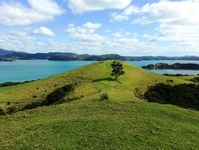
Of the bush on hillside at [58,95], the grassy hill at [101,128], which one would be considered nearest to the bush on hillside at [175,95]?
the bush on hillside at [58,95]

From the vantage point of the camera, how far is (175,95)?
6638cm

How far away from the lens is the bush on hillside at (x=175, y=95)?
5878cm

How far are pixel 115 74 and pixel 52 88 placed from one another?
22.6 meters

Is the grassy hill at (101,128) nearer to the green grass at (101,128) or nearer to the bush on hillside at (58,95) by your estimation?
the green grass at (101,128)

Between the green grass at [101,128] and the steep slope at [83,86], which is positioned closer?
the green grass at [101,128]

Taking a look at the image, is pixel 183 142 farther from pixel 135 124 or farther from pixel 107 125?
pixel 107 125

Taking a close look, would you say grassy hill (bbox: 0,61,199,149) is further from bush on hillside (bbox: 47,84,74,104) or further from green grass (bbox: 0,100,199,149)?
bush on hillside (bbox: 47,84,74,104)

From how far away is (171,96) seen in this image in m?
65.6

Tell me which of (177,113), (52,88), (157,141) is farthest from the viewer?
(52,88)

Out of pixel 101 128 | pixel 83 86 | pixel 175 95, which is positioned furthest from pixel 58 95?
pixel 101 128

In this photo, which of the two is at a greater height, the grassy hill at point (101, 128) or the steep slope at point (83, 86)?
the grassy hill at point (101, 128)

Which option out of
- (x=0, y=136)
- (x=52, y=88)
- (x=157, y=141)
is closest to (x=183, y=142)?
(x=157, y=141)

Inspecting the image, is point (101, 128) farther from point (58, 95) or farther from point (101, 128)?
point (58, 95)

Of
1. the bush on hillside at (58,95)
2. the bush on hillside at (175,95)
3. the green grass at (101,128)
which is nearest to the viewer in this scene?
the green grass at (101,128)
